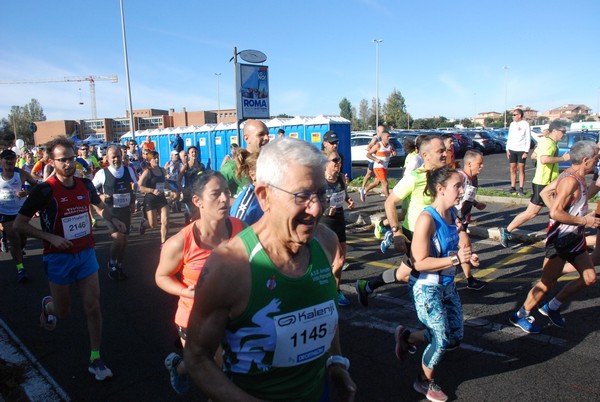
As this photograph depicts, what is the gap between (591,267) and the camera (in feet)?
13.7

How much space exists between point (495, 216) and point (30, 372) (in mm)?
8999

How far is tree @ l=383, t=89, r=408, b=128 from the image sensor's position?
71062 mm

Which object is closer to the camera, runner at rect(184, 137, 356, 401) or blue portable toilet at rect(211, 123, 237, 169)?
runner at rect(184, 137, 356, 401)

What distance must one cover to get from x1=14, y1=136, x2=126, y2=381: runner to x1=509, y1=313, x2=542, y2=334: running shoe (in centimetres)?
388

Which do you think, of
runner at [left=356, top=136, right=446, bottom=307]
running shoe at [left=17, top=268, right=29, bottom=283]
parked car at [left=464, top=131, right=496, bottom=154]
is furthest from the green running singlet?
parked car at [left=464, top=131, right=496, bottom=154]

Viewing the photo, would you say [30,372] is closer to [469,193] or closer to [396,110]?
[469,193]

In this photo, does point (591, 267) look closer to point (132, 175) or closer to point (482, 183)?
point (132, 175)

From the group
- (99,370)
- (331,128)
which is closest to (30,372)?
(99,370)

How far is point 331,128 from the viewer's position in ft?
→ 56.6

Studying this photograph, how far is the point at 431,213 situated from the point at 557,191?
1667mm

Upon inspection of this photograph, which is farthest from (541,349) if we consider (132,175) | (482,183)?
(482,183)

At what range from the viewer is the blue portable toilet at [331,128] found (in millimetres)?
17172

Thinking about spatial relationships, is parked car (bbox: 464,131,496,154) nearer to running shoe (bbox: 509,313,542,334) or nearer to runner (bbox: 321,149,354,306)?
runner (bbox: 321,149,354,306)

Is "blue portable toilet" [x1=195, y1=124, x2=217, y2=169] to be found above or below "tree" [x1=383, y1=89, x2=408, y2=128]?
below
